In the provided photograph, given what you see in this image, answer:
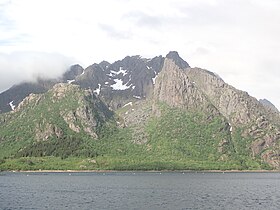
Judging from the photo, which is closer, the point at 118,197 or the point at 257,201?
the point at 257,201

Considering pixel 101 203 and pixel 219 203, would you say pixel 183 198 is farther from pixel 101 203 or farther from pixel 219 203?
pixel 101 203

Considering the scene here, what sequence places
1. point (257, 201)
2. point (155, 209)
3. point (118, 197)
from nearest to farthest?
1. point (155, 209)
2. point (257, 201)
3. point (118, 197)

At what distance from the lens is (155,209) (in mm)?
100188

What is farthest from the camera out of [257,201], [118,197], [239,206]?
[118,197]

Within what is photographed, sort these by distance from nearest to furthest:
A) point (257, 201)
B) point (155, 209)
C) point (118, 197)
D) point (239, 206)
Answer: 1. point (155, 209)
2. point (239, 206)
3. point (257, 201)
4. point (118, 197)

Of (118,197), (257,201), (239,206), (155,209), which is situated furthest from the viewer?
(118,197)

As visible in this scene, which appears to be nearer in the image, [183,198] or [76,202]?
[76,202]

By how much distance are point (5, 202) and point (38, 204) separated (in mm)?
9831

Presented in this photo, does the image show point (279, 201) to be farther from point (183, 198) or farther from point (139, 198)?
point (139, 198)

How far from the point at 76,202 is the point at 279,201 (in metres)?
53.1

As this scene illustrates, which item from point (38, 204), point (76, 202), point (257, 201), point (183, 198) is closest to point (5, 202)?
point (38, 204)

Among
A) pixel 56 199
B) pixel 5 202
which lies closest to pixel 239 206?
pixel 56 199

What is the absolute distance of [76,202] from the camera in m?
114

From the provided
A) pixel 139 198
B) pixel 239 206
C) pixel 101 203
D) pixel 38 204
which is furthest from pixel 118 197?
pixel 239 206
